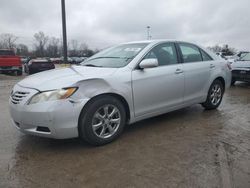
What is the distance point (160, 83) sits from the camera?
13.5 ft

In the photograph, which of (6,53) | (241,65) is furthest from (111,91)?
(6,53)

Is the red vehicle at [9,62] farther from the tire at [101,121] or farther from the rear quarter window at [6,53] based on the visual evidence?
the tire at [101,121]

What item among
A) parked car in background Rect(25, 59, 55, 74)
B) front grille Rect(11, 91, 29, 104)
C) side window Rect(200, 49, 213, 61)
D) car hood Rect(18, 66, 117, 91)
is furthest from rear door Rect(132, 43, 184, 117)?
parked car in background Rect(25, 59, 55, 74)

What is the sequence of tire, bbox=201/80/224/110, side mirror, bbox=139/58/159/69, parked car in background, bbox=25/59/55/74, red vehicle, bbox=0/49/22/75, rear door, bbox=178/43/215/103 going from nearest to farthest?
side mirror, bbox=139/58/159/69 < rear door, bbox=178/43/215/103 < tire, bbox=201/80/224/110 < red vehicle, bbox=0/49/22/75 < parked car in background, bbox=25/59/55/74

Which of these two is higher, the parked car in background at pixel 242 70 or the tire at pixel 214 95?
the parked car in background at pixel 242 70

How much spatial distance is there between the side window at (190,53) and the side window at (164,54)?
26cm

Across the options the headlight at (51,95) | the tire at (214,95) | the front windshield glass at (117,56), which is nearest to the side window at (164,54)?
the front windshield glass at (117,56)

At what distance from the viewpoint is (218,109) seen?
18.5 feet

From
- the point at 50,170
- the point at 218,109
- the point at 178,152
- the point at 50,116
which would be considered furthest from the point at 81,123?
the point at 218,109

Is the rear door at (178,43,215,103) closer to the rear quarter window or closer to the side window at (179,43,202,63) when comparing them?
the side window at (179,43,202,63)

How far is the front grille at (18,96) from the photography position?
10.8 feet

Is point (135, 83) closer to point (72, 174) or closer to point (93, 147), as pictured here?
point (93, 147)

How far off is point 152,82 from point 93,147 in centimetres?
137

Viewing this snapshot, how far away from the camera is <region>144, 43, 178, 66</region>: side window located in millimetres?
4246
